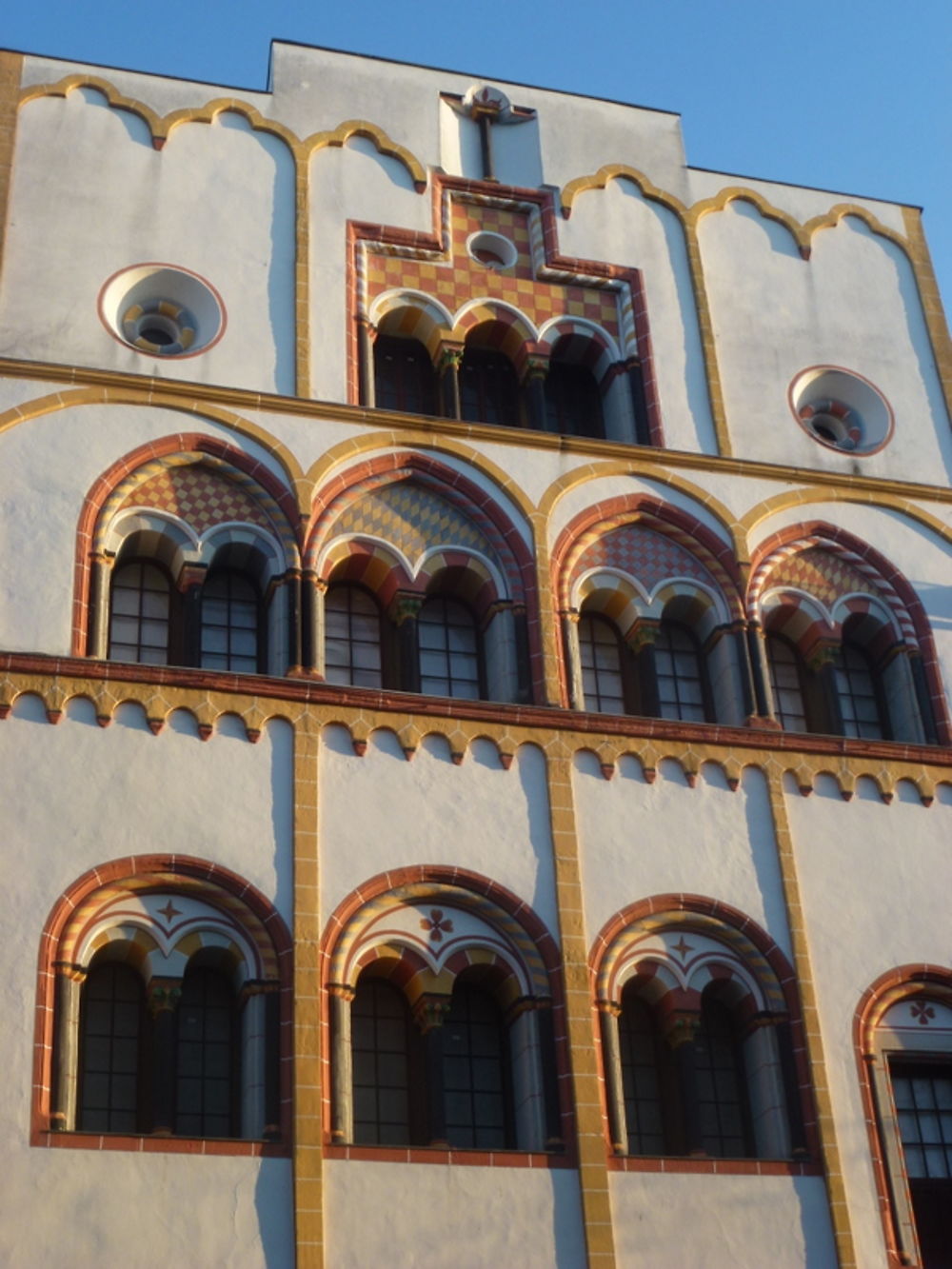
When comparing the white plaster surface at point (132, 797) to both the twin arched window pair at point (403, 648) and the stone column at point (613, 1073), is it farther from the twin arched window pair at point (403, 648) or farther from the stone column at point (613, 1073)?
the stone column at point (613, 1073)

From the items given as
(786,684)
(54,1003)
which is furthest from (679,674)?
(54,1003)

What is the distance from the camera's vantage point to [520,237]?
92.6ft

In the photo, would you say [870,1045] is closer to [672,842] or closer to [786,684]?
[672,842]

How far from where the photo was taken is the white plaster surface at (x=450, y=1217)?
20.0 m

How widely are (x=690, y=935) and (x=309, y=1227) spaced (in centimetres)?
552

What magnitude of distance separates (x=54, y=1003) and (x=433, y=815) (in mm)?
4562

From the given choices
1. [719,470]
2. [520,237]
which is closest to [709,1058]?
[719,470]

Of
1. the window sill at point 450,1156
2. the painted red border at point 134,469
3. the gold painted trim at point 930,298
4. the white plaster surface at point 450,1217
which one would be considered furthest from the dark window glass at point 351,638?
the gold painted trim at point 930,298

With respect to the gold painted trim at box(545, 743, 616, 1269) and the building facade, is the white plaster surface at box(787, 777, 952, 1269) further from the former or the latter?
the gold painted trim at box(545, 743, 616, 1269)

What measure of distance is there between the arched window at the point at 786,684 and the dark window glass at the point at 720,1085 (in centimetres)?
414

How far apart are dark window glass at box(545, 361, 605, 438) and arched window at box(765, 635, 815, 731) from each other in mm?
3678

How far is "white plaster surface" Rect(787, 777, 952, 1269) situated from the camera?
2267cm

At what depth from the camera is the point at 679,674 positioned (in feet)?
84.1

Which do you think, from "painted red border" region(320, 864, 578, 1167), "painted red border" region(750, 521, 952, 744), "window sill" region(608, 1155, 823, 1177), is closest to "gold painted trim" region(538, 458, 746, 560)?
"painted red border" region(750, 521, 952, 744)
